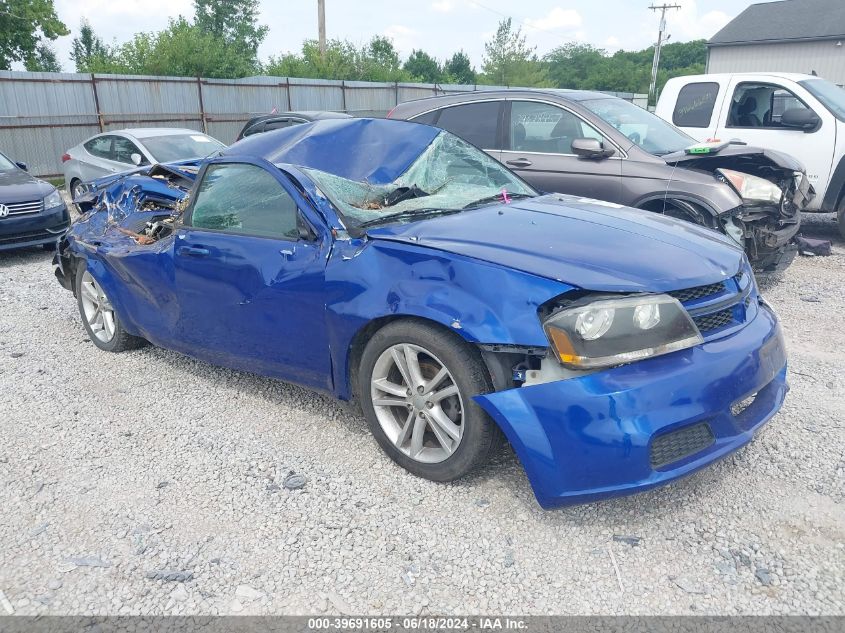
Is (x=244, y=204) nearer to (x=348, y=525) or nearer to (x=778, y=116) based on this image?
(x=348, y=525)

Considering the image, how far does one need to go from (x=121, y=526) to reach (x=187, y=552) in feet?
1.31

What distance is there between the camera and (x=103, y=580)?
262cm

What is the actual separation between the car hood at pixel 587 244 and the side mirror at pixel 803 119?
213 inches

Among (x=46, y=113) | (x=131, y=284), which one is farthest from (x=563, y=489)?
(x=46, y=113)

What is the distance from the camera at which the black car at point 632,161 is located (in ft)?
19.1

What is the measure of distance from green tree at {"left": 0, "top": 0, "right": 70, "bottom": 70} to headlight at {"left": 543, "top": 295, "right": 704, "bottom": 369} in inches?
1247

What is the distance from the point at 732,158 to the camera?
20.4 ft

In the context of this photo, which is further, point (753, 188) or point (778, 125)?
point (778, 125)

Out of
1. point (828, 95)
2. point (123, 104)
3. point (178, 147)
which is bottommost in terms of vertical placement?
point (178, 147)

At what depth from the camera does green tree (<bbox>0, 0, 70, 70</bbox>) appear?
27562 mm

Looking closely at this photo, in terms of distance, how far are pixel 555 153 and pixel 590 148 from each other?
1.66 ft

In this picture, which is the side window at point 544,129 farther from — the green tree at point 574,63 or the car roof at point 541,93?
the green tree at point 574,63

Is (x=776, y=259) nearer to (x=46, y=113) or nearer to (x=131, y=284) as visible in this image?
(x=131, y=284)

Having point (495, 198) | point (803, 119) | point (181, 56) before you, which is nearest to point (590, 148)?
point (495, 198)
